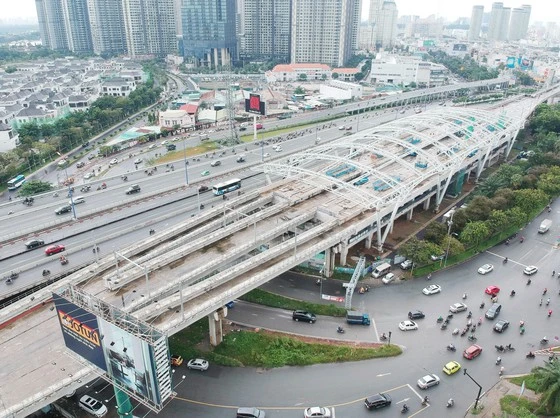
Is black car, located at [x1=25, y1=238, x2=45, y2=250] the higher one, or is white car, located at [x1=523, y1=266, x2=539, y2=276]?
black car, located at [x1=25, y1=238, x2=45, y2=250]

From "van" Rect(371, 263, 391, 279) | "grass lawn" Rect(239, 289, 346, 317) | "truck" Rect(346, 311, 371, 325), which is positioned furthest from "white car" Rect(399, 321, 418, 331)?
"van" Rect(371, 263, 391, 279)

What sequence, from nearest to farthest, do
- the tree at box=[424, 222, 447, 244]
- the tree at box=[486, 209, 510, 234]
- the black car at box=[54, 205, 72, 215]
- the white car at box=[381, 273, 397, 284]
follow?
the white car at box=[381, 273, 397, 284]
the tree at box=[424, 222, 447, 244]
the tree at box=[486, 209, 510, 234]
the black car at box=[54, 205, 72, 215]

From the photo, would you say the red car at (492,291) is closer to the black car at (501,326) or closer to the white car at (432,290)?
the white car at (432,290)

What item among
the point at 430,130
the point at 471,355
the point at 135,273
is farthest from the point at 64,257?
the point at 430,130

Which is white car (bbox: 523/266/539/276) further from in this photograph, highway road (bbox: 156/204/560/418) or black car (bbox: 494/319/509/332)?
black car (bbox: 494/319/509/332)

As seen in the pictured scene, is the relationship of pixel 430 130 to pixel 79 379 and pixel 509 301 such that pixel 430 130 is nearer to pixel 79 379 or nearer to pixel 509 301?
pixel 509 301

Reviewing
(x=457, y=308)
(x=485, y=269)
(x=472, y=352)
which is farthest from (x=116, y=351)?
(x=485, y=269)
